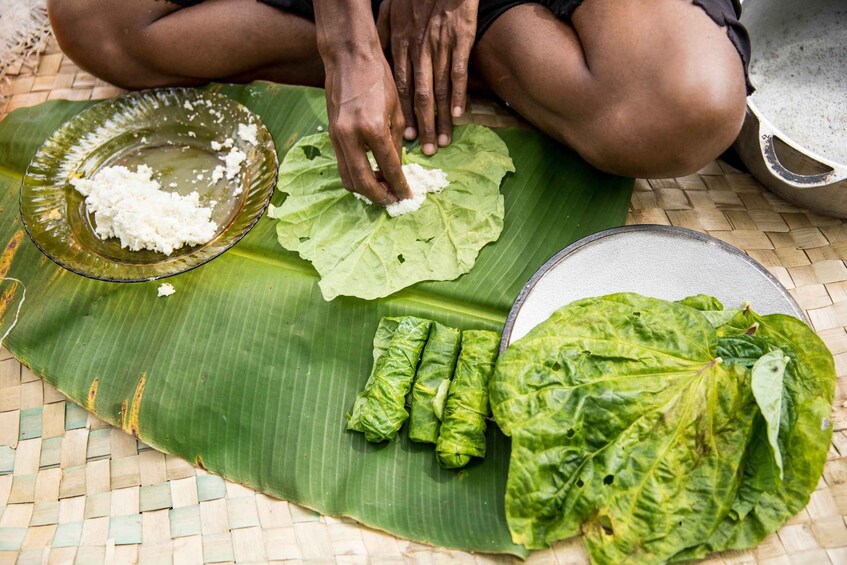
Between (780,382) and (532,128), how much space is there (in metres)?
1.27

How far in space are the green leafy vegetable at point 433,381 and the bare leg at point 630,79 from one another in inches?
30.1

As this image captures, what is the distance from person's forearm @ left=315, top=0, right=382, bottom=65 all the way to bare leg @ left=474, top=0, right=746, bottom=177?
1.51ft

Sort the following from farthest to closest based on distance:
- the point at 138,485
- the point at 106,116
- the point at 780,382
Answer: the point at 106,116 < the point at 138,485 < the point at 780,382

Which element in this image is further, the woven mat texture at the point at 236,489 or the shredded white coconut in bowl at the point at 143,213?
the shredded white coconut in bowl at the point at 143,213

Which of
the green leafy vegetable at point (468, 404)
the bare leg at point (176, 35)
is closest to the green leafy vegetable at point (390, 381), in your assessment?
the green leafy vegetable at point (468, 404)

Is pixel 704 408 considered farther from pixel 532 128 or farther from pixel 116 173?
pixel 116 173

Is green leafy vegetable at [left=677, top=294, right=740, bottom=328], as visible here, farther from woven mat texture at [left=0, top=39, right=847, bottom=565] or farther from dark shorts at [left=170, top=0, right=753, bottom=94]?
dark shorts at [left=170, top=0, right=753, bottom=94]

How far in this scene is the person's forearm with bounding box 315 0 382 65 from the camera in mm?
1862

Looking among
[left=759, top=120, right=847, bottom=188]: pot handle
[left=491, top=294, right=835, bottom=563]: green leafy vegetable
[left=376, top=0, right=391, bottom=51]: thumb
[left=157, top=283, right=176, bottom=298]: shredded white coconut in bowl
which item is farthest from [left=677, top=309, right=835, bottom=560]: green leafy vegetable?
[left=157, top=283, right=176, bottom=298]: shredded white coconut in bowl

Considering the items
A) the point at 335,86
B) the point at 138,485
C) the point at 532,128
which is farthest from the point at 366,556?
the point at 532,128

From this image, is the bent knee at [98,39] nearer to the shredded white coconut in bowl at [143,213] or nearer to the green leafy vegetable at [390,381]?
the shredded white coconut in bowl at [143,213]

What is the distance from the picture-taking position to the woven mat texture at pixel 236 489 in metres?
1.79

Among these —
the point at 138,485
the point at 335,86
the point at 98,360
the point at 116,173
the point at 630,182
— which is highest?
the point at 335,86

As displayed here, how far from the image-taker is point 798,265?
2.15 m
